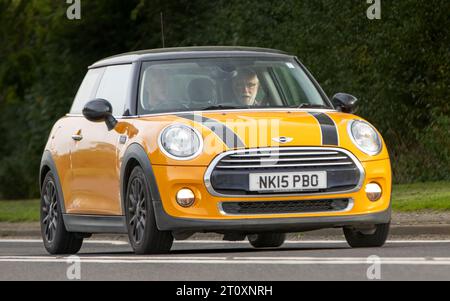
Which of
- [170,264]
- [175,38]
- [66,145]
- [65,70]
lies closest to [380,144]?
[170,264]

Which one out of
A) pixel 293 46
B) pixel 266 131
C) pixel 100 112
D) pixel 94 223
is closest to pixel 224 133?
pixel 266 131

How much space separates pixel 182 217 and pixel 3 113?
38.4 meters

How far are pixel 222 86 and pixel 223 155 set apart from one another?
1.43 meters

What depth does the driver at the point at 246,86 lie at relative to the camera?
521 inches

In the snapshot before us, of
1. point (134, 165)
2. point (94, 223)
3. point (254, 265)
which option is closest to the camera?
point (254, 265)

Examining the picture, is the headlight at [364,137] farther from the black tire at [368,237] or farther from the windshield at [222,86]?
the windshield at [222,86]

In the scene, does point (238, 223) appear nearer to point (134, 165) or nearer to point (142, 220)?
point (142, 220)

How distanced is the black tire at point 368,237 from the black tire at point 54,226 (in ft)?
9.28

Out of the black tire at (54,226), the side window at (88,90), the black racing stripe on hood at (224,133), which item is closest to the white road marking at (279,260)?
the black racing stripe on hood at (224,133)

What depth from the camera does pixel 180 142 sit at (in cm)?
1212

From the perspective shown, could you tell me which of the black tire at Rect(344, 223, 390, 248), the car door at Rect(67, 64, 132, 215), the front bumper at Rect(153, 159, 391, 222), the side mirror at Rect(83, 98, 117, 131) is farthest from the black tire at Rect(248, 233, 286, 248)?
the front bumper at Rect(153, 159, 391, 222)

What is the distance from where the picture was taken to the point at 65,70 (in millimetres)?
38688

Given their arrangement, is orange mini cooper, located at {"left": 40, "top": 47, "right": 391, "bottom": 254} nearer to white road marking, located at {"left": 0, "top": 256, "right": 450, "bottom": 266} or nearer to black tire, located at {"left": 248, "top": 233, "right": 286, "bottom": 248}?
white road marking, located at {"left": 0, "top": 256, "right": 450, "bottom": 266}
